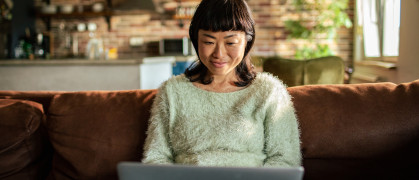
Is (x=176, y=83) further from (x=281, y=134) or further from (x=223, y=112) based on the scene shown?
(x=281, y=134)

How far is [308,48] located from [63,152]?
160 inches

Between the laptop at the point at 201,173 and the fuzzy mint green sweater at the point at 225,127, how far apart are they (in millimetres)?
433

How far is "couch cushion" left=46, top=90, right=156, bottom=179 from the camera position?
1.33 meters

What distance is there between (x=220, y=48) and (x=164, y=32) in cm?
460

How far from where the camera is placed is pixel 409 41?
2.34 metres

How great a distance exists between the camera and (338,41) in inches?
201

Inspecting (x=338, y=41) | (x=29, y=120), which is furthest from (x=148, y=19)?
(x=29, y=120)

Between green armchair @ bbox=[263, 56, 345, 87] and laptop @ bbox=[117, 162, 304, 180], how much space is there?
4.66 feet

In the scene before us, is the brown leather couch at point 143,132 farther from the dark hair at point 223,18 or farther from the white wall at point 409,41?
the white wall at point 409,41

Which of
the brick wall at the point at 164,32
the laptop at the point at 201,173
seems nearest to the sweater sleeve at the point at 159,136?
the laptop at the point at 201,173

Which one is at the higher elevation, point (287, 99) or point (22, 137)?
point (287, 99)

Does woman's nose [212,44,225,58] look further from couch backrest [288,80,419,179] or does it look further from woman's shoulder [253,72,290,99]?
couch backrest [288,80,419,179]

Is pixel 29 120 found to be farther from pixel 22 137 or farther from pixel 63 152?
pixel 63 152

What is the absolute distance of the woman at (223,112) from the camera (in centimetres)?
111
